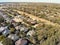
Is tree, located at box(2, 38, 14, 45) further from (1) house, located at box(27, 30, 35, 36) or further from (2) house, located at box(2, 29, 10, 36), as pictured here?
(1) house, located at box(27, 30, 35, 36)

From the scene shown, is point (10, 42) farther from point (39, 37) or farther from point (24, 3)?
point (24, 3)

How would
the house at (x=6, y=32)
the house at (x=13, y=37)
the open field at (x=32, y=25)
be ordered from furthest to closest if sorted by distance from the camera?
1. the house at (x=6, y=32)
2. the house at (x=13, y=37)
3. the open field at (x=32, y=25)

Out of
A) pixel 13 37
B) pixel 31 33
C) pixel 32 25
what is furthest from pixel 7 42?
pixel 32 25

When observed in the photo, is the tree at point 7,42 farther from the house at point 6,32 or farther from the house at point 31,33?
the house at point 31,33

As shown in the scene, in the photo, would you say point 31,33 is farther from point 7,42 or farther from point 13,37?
point 7,42

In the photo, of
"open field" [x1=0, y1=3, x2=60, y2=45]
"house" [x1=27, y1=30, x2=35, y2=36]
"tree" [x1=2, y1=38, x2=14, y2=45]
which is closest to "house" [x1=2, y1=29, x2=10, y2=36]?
"open field" [x1=0, y1=3, x2=60, y2=45]

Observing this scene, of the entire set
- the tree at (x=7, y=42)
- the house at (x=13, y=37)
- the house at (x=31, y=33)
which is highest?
the house at (x=31, y=33)

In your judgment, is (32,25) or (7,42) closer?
(7,42)

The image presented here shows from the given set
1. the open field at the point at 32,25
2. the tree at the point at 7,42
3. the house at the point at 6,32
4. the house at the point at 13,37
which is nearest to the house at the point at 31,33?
the open field at the point at 32,25

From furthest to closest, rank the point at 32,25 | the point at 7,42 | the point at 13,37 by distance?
the point at 32,25 < the point at 13,37 < the point at 7,42

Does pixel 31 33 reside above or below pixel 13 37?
above

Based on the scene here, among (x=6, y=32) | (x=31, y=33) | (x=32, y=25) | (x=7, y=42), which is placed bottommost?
(x=7, y=42)
